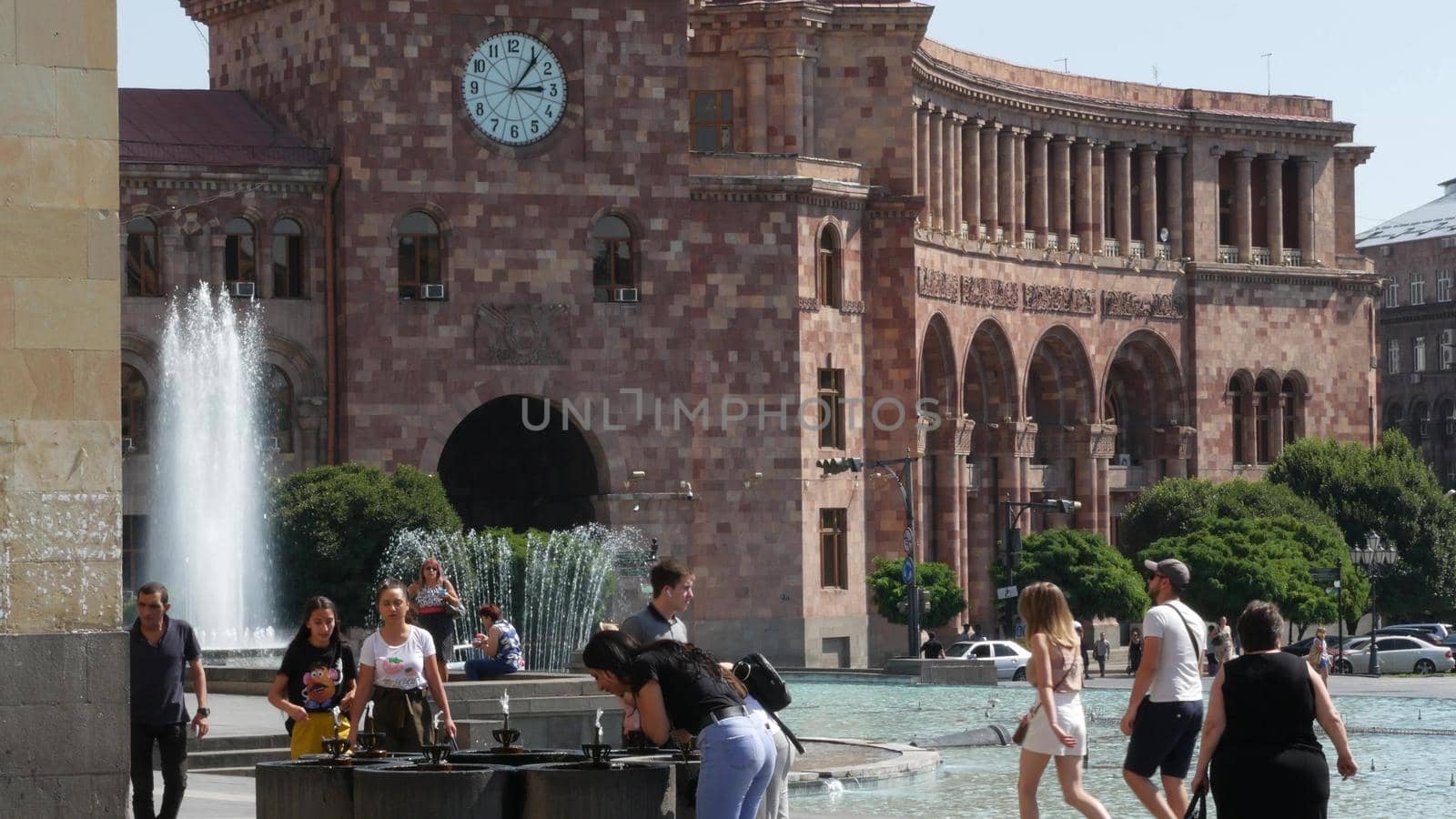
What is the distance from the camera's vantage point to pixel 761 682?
15.2m

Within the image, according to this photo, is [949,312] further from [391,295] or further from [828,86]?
[391,295]

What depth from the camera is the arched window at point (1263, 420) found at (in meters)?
81.5

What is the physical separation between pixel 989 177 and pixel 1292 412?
14.8 m

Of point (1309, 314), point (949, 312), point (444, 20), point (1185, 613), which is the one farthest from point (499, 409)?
point (1185, 613)

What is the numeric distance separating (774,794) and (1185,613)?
3.39 metres

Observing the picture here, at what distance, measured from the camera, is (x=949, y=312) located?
68.9 meters

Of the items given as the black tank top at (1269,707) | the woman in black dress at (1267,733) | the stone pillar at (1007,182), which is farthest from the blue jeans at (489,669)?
the stone pillar at (1007,182)

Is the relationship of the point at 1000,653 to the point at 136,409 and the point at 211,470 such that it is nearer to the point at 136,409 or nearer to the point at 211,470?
the point at 211,470

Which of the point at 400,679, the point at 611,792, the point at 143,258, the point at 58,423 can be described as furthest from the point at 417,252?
the point at 611,792

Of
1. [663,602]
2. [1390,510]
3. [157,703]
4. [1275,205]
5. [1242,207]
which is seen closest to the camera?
[663,602]

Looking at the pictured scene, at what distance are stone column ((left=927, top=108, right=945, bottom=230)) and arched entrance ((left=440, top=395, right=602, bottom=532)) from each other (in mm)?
13495

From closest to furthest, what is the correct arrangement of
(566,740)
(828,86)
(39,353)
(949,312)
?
(39,353) < (566,740) < (828,86) < (949,312)

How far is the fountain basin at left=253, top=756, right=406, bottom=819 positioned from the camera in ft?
51.1

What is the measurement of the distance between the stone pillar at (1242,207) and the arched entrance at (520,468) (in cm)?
2804
